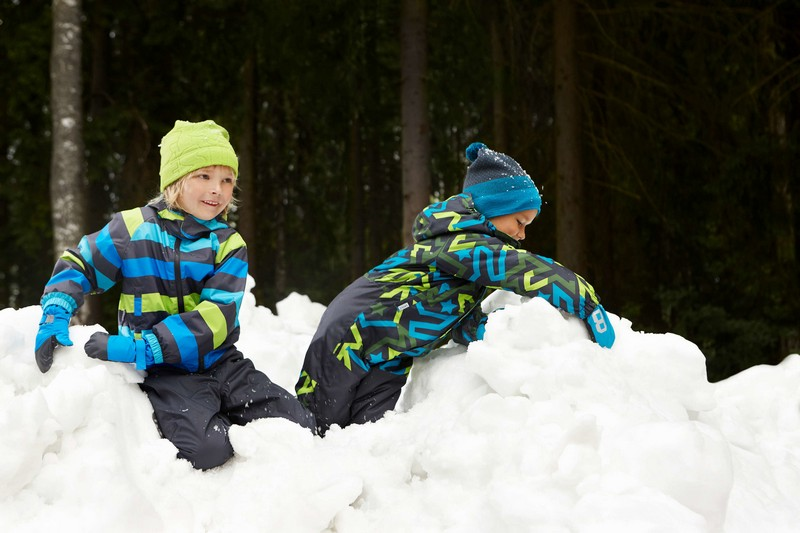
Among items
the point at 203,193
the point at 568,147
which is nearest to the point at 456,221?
the point at 203,193

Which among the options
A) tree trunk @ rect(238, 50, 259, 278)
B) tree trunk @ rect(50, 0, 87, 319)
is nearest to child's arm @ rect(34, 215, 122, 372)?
tree trunk @ rect(50, 0, 87, 319)

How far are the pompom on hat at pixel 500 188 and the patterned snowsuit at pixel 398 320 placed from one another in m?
0.05

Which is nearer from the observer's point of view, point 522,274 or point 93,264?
point 93,264

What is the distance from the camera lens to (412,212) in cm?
713

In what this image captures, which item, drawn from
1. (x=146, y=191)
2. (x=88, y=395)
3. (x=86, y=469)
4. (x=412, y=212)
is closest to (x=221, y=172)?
(x=88, y=395)

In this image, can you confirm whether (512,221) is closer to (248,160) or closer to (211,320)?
(211,320)

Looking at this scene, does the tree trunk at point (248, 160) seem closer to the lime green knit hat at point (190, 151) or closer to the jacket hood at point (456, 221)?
the jacket hood at point (456, 221)

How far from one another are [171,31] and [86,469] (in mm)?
9655

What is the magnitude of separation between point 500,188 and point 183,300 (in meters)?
1.31

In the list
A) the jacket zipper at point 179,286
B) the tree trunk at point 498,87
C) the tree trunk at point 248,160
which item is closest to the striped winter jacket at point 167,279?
the jacket zipper at point 179,286

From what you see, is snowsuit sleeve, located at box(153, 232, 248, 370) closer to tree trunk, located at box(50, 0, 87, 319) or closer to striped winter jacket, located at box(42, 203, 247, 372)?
striped winter jacket, located at box(42, 203, 247, 372)

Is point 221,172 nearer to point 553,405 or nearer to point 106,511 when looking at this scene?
point 106,511

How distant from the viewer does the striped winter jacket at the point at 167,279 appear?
8.41 feet

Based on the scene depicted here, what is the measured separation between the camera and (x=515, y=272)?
2.83 meters
